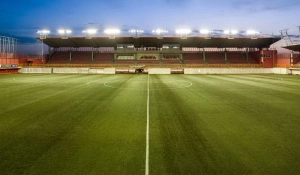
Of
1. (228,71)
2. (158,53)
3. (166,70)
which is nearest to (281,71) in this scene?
(228,71)

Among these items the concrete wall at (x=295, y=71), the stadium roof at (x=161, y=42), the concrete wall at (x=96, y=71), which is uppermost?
the stadium roof at (x=161, y=42)

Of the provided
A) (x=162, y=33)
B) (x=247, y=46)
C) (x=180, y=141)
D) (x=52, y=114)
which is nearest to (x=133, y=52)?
(x=162, y=33)

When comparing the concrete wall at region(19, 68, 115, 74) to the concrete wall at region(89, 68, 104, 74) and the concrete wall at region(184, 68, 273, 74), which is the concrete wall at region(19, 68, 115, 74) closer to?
the concrete wall at region(89, 68, 104, 74)

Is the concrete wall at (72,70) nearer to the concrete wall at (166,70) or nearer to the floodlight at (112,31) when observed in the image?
the concrete wall at (166,70)

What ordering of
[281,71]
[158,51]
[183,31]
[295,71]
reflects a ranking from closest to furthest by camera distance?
1. [295,71]
2. [281,71]
3. [183,31]
4. [158,51]

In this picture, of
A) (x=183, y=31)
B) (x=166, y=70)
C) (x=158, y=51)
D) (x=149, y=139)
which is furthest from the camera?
(x=158, y=51)

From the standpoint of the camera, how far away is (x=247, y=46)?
68.1 m

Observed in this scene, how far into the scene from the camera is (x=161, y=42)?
67125mm

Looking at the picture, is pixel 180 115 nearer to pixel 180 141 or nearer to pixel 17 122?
pixel 180 141

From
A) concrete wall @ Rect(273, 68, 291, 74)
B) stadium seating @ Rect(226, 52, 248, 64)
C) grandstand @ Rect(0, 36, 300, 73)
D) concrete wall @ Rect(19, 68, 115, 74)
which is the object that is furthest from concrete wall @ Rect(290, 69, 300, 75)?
concrete wall @ Rect(19, 68, 115, 74)

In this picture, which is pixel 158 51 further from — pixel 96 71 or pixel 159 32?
pixel 96 71

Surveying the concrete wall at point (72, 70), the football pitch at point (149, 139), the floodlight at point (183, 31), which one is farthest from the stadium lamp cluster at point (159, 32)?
the football pitch at point (149, 139)

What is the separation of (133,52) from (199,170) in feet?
206

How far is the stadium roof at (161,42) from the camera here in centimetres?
6412
